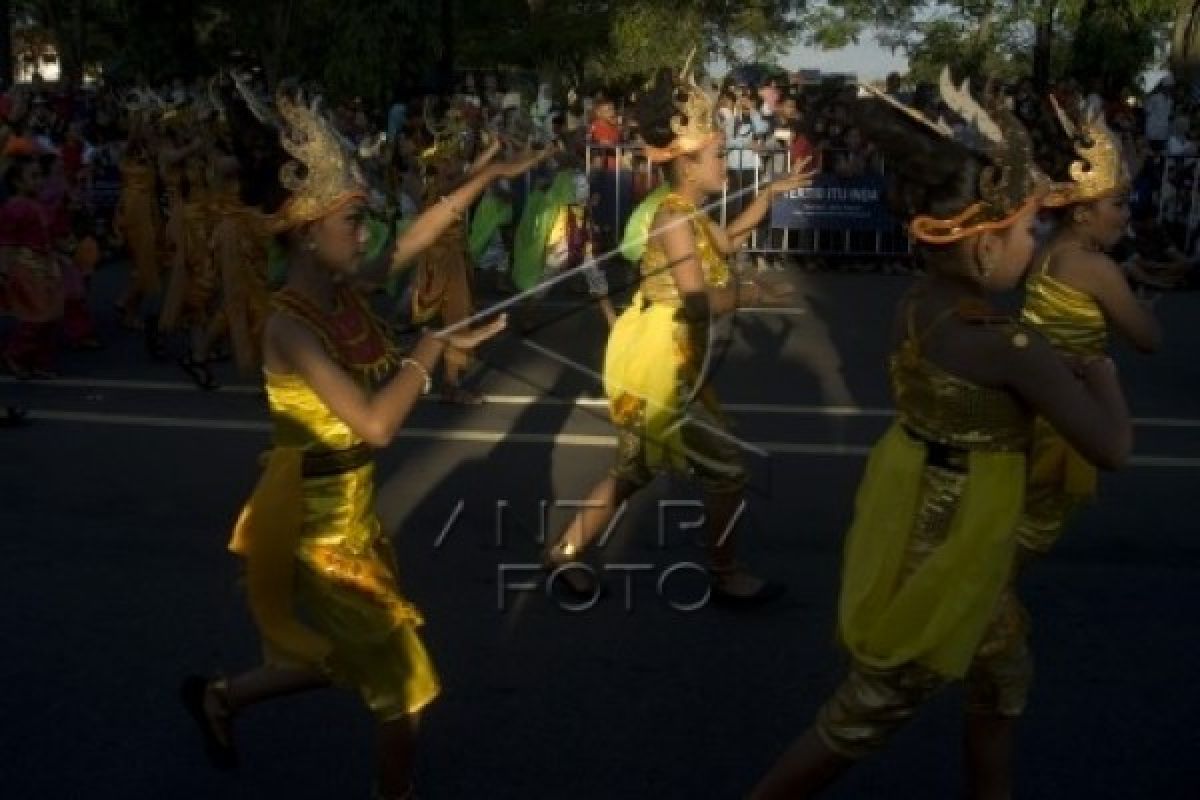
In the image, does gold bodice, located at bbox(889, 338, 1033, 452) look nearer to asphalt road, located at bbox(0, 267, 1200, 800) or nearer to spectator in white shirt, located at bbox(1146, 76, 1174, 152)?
asphalt road, located at bbox(0, 267, 1200, 800)

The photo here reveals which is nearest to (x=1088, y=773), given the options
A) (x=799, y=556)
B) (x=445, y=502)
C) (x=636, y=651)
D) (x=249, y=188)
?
(x=636, y=651)

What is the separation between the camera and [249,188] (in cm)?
380

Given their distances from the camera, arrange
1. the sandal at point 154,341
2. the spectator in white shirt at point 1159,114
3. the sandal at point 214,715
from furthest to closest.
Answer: the spectator in white shirt at point 1159,114 → the sandal at point 154,341 → the sandal at point 214,715

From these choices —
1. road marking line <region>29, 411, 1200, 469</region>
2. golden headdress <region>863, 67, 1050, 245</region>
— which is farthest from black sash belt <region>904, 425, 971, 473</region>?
road marking line <region>29, 411, 1200, 469</region>

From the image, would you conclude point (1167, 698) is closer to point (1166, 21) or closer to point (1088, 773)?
point (1088, 773)

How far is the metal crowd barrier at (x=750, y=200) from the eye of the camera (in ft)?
50.0

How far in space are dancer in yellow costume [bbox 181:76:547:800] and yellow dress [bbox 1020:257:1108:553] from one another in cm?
185

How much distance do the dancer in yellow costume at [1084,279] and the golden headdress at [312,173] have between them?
2.18 metres

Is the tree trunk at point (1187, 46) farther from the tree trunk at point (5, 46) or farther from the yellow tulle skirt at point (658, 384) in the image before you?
the yellow tulle skirt at point (658, 384)

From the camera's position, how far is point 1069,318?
4.64m

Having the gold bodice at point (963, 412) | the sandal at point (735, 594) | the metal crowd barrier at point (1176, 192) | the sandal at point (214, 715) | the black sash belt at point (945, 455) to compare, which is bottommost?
the sandal at point (735, 594)

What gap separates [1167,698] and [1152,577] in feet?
4.01

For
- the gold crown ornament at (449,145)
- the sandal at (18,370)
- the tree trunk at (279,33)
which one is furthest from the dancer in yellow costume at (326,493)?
the tree trunk at (279,33)

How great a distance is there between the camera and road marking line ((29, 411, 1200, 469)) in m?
7.62
